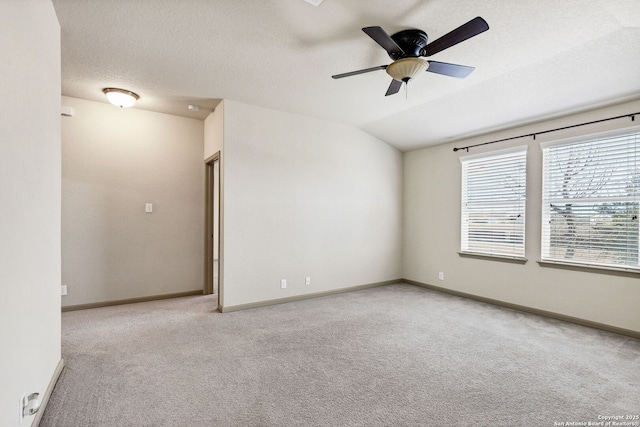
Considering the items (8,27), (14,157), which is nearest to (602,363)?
(14,157)

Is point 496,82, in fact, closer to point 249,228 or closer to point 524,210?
point 524,210

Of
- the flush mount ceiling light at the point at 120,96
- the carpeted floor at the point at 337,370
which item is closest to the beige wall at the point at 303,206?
the carpeted floor at the point at 337,370

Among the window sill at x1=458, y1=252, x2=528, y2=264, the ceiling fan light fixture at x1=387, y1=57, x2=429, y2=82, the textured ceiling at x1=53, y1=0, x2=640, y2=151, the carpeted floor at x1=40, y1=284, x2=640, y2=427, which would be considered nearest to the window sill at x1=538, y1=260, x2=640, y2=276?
the window sill at x1=458, y1=252, x2=528, y2=264

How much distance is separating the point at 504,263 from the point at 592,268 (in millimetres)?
992

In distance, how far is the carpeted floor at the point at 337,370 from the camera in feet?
6.56

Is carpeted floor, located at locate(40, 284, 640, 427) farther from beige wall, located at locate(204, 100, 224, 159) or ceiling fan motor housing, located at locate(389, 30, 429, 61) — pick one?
ceiling fan motor housing, located at locate(389, 30, 429, 61)

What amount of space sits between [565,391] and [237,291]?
345cm

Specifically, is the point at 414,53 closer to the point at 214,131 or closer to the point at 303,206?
the point at 303,206

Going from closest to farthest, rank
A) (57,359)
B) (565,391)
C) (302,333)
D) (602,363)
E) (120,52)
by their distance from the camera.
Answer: (565,391)
(57,359)
(602,363)
(120,52)
(302,333)

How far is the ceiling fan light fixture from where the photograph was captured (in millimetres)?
2432

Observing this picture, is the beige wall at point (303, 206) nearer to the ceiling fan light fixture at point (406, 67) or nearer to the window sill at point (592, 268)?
the ceiling fan light fixture at point (406, 67)

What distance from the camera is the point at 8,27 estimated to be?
151cm

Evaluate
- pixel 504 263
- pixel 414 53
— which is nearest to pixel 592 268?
pixel 504 263

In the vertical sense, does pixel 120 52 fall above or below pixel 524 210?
above
